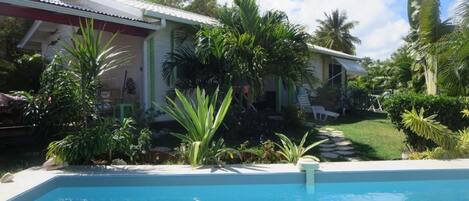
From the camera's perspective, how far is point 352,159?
10812mm

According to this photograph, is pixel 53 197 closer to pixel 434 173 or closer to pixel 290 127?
pixel 434 173

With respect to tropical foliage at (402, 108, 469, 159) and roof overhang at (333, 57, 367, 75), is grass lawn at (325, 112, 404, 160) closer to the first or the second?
tropical foliage at (402, 108, 469, 159)

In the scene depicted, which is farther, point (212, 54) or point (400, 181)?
point (212, 54)

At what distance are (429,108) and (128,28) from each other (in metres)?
8.95

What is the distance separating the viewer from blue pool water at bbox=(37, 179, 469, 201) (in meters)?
8.32

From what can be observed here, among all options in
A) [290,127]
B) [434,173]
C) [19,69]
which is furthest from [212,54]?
[19,69]

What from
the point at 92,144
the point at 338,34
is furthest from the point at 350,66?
the point at 338,34

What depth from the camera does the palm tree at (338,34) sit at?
56.2 m

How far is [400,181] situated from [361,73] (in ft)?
60.6

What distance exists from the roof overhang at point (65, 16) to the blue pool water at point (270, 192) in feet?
15.7

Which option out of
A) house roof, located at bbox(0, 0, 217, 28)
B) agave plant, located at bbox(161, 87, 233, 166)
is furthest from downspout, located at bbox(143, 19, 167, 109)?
agave plant, located at bbox(161, 87, 233, 166)

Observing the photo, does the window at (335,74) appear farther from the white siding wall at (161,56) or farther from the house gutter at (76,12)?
the house gutter at (76,12)

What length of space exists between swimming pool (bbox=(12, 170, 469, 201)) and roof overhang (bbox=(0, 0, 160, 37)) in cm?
469

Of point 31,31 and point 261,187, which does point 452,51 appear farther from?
point 31,31
